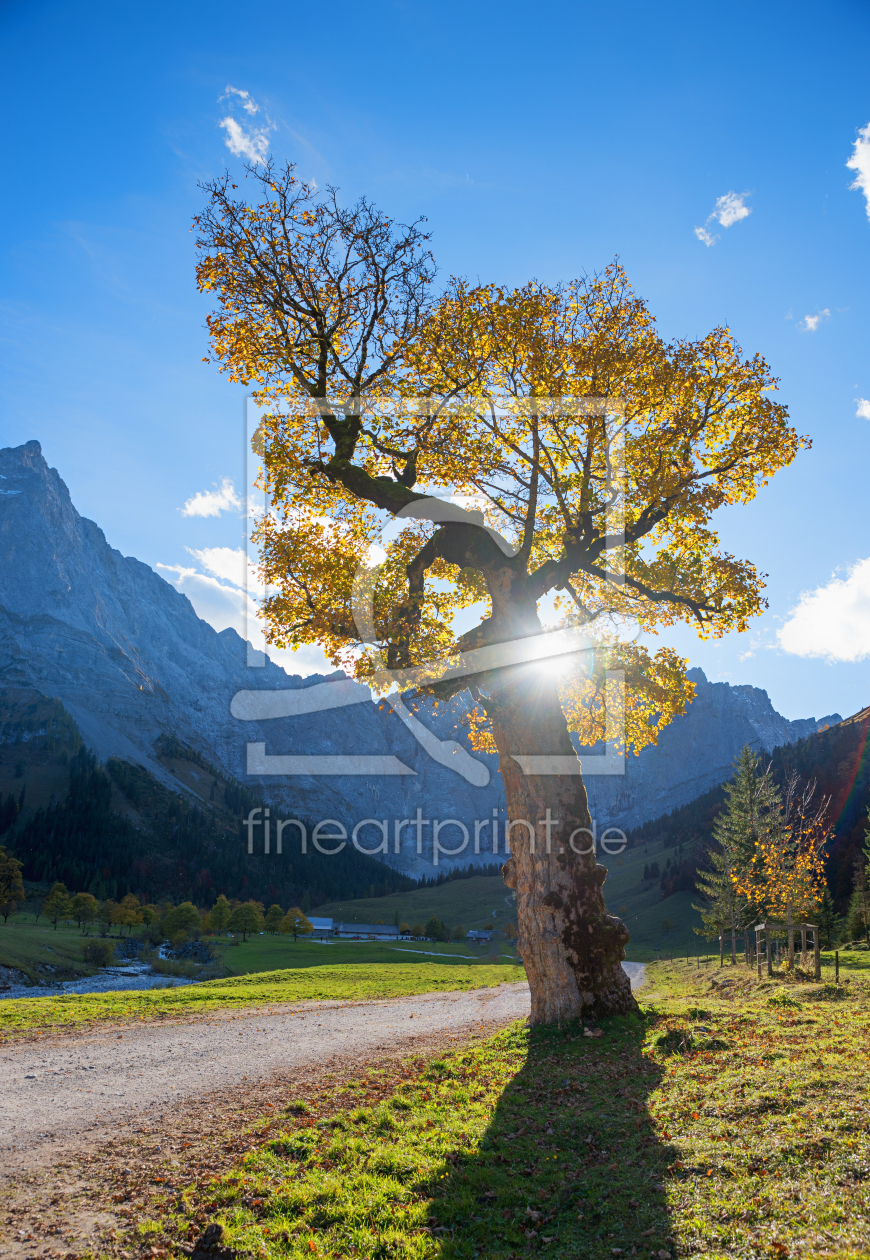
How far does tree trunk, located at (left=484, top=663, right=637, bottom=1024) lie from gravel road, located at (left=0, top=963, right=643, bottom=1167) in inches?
176

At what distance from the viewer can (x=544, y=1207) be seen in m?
6.42

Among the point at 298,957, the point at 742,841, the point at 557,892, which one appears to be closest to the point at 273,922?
the point at 298,957

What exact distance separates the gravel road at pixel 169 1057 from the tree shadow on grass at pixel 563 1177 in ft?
17.3

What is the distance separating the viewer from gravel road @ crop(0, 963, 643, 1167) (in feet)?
32.2

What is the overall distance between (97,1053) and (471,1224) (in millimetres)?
12942

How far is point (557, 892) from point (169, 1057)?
9.59 meters

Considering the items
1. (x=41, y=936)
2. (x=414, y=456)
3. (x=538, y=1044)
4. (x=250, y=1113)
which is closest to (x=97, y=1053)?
(x=250, y=1113)

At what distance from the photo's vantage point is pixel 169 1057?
1502 centimetres

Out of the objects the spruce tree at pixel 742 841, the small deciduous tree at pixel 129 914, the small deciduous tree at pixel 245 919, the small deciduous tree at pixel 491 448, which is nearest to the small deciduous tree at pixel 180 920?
the small deciduous tree at pixel 245 919

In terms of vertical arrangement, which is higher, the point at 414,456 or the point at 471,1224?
the point at 414,456

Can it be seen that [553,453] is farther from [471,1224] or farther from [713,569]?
[471,1224]

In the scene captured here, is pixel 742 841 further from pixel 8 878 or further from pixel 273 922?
pixel 8 878

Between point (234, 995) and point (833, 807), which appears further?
point (833, 807)

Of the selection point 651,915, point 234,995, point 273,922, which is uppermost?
point 234,995
